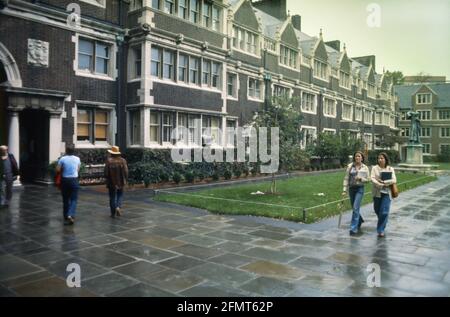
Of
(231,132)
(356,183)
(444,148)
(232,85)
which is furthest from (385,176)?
(444,148)


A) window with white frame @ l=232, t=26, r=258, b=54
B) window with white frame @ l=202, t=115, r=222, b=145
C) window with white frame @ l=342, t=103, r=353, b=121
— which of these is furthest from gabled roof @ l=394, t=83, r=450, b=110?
window with white frame @ l=202, t=115, r=222, b=145

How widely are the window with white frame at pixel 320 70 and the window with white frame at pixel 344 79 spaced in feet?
14.9

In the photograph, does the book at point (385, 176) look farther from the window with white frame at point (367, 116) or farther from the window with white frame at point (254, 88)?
the window with white frame at point (367, 116)

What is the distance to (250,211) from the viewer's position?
34.6 feet

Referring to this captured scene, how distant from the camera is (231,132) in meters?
25.6

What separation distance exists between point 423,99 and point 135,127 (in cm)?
6321

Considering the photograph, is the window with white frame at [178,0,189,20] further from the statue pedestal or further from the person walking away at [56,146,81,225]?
the statue pedestal

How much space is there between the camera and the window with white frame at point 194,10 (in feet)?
69.5

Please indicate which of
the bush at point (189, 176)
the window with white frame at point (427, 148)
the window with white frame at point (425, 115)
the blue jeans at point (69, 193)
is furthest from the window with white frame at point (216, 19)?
the window with white frame at point (425, 115)

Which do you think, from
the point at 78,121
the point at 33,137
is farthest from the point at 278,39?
the point at 33,137

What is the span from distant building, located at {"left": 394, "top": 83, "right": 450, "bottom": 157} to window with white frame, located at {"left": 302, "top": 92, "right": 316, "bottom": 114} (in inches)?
1320

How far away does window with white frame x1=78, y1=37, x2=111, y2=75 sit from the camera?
58.5ft

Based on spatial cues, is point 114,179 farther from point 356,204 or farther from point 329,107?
point 329,107
